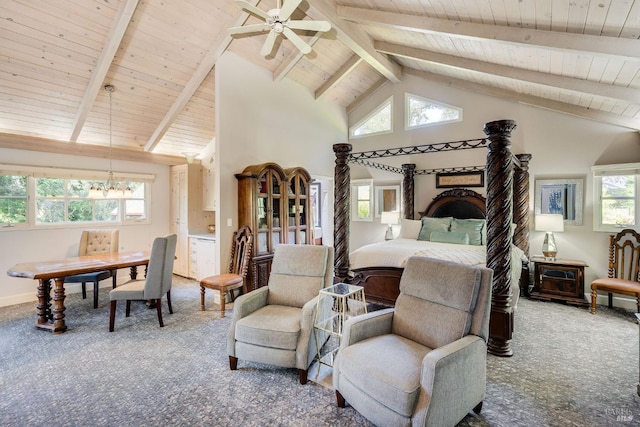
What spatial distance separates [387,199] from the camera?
6.65 metres

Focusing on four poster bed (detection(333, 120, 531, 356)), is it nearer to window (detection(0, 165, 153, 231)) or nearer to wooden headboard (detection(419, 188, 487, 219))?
wooden headboard (detection(419, 188, 487, 219))

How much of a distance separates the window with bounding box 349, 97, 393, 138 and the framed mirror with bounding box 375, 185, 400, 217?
49.0 inches

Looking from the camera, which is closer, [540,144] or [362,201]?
[540,144]

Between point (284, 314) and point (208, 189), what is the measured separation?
13.6 ft

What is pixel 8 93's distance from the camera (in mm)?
3885

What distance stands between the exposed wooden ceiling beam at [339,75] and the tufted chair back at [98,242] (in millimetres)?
4573

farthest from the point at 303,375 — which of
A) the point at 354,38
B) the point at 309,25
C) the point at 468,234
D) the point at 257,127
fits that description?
the point at 354,38

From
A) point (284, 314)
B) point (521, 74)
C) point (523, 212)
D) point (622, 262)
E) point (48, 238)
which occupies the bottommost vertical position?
point (284, 314)

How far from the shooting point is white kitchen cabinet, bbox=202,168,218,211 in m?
6.06

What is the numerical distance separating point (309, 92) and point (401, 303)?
5.02 meters

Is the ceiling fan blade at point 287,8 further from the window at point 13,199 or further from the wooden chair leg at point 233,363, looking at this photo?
the window at point 13,199

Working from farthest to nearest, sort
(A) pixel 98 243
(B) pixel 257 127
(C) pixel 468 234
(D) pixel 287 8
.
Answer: (B) pixel 257 127, (A) pixel 98 243, (C) pixel 468 234, (D) pixel 287 8

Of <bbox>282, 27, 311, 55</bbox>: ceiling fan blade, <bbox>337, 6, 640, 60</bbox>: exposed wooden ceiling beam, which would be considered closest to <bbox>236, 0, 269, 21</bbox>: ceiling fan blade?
<bbox>282, 27, 311, 55</bbox>: ceiling fan blade

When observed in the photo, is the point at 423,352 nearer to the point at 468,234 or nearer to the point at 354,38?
the point at 468,234
